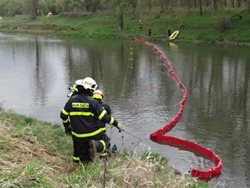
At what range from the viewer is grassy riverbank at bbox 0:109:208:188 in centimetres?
561

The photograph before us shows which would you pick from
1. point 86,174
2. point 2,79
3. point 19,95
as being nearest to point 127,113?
point 19,95

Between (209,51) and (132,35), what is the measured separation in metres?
17.1

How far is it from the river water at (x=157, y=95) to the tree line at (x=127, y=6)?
2665 centimetres

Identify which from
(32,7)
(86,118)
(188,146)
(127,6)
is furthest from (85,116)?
(32,7)

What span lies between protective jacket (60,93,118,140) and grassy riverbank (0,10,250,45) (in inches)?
1467

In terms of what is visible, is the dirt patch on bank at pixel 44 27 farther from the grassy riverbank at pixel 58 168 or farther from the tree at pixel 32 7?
the grassy riverbank at pixel 58 168

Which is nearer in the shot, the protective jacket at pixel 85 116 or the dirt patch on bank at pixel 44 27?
the protective jacket at pixel 85 116

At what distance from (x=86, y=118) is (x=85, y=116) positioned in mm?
42

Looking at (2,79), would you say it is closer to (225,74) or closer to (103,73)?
(103,73)

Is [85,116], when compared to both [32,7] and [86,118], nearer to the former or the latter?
[86,118]

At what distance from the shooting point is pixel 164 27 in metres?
52.6

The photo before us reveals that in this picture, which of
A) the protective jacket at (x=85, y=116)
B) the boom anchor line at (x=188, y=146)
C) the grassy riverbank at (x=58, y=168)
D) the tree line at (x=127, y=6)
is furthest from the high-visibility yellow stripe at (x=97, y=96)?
the tree line at (x=127, y=6)

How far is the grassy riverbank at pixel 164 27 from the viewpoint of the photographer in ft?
151

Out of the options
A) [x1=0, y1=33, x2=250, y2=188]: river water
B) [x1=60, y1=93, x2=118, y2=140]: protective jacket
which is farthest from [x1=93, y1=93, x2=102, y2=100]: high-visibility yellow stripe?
[x1=0, y1=33, x2=250, y2=188]: river water
